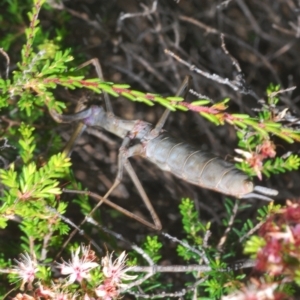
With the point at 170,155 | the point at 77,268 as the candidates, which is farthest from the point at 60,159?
the point at 170,155

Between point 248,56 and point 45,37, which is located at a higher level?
point 45,37

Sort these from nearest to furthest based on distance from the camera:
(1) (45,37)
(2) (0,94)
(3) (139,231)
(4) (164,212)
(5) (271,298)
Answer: (5) (271,298) → (2) (0,94) → (1) (45,37) → (3) (139,231) → (4) (164,212)

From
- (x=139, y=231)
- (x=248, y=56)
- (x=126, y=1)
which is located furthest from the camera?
(x=248, y=56)

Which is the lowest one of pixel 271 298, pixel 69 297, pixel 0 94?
pixel 69 297

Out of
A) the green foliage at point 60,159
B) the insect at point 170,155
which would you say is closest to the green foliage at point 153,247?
the green foliage at point 60,159

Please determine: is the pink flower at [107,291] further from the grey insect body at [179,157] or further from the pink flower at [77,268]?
the grey insect body at [179,157]

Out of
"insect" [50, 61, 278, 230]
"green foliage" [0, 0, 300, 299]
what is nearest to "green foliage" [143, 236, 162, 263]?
"green foliage" [0, 0, 300, 299]

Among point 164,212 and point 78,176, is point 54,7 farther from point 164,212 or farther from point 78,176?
point 164,212

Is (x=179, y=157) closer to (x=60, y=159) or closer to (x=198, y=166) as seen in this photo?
(x=198, y=166)

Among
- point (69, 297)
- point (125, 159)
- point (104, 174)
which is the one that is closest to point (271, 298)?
point (69, 297)
